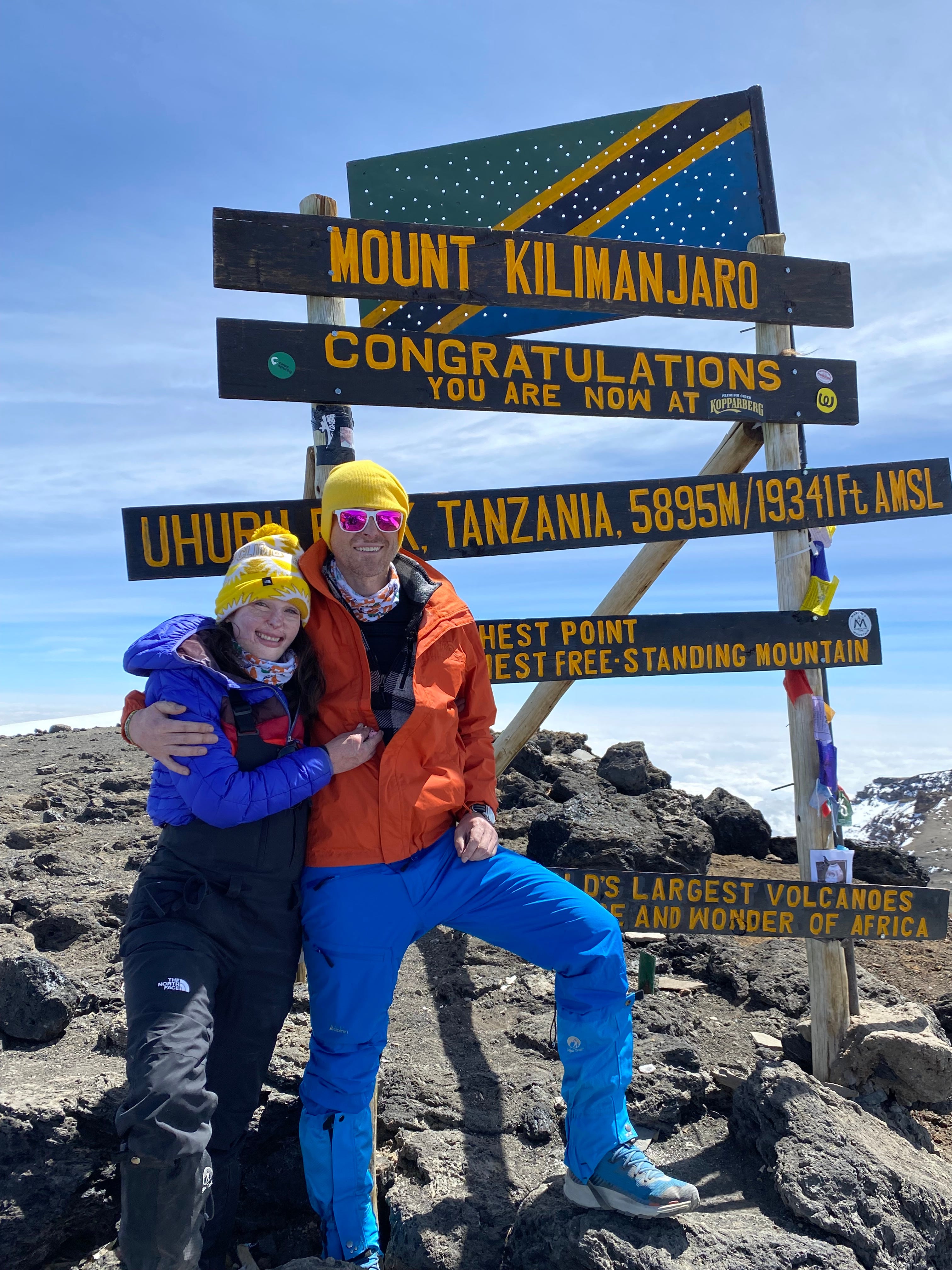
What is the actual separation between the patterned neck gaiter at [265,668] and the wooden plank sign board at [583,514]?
2.94ft

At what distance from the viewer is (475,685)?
3.25 m

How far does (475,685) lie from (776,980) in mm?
2988

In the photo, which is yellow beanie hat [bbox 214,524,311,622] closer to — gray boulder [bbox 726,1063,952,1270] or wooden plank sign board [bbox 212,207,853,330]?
wooden plank sign board [bbox 212,207,853,330]

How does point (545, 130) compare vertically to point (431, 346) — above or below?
above

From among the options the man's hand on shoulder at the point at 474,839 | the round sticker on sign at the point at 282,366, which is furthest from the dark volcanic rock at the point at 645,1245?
the round sticker on sign at the point at 282,366

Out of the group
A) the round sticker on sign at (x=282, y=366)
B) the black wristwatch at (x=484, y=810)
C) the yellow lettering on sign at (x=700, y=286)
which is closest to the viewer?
the black wristwatch at (x=484, y=810)

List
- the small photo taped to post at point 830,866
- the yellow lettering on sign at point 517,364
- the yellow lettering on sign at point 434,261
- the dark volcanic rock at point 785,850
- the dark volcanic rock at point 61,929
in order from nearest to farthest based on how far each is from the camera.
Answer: the yellow lettering on sign at point 434,261
the yellow lettering on sign at point 517,364
the small photo taped to post at point 830,866
the dark volcanic rock at point 61,929
the dark volcanic rock at point 785,850

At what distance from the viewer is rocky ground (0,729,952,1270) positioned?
2.94 m

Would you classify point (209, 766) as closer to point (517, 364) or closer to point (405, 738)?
point (405, 738)

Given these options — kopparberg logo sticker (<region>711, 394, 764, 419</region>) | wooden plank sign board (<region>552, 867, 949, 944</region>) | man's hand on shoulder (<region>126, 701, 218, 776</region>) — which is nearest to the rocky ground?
wooden plank sign board (<region>552, 867, 949, 944</region>)

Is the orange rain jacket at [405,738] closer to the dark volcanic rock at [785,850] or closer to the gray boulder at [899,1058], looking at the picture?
the gray boulder at [899,1058]

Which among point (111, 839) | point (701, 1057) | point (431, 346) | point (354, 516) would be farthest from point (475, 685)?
point (111, 839)

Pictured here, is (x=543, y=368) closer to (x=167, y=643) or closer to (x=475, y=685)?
(x=475, y=685)

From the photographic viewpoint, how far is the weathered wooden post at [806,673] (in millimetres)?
4301
